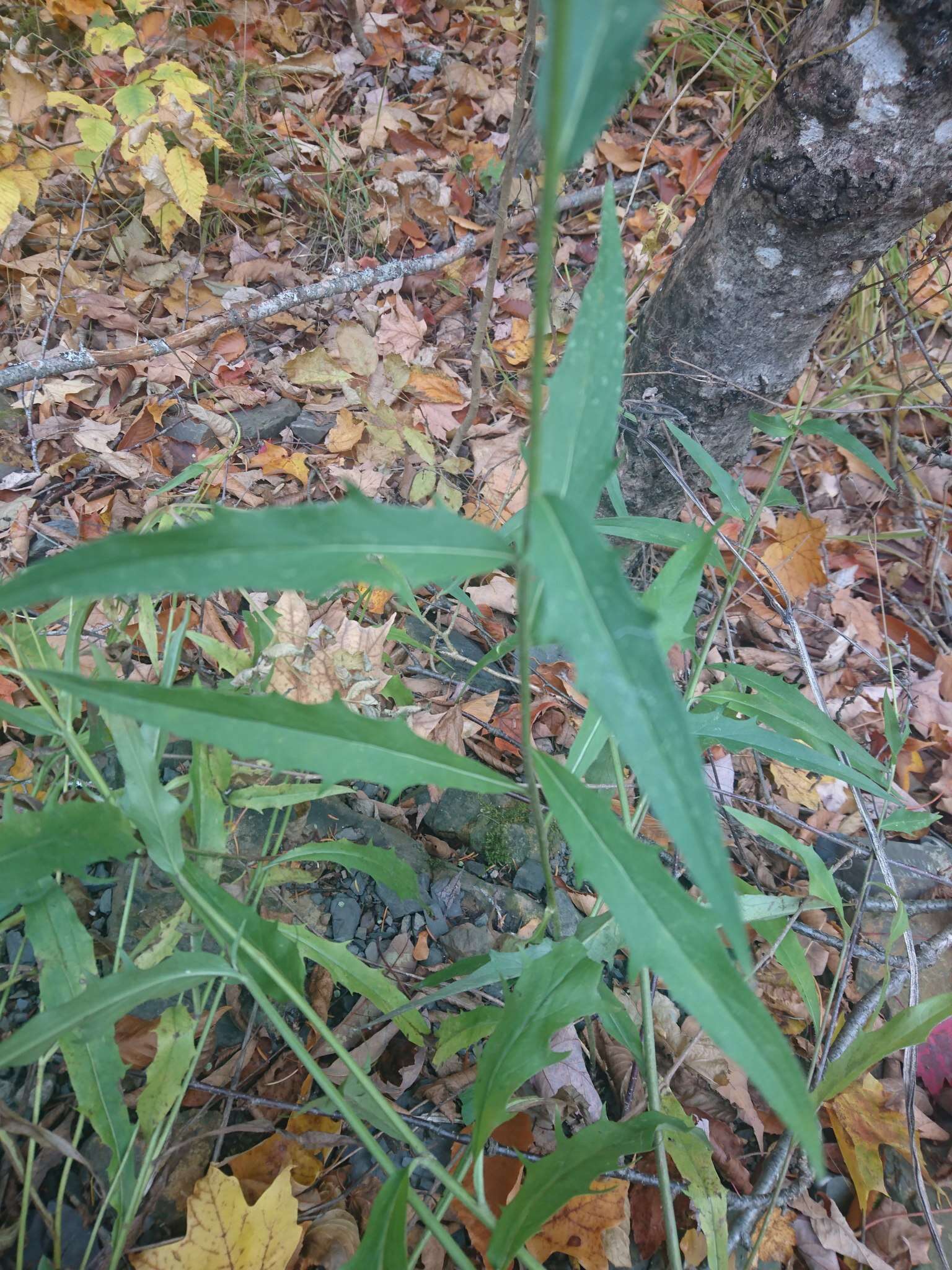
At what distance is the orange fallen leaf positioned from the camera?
7.11ft

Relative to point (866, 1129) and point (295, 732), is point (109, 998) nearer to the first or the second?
point (295, 732)

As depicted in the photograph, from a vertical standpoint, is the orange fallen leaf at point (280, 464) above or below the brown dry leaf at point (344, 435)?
below

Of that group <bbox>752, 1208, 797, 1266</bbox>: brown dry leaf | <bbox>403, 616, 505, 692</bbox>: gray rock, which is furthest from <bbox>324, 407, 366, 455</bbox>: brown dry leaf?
<bbox>752, 1208, 797, 1266</bbox>: brown dry leaf

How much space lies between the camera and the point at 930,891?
5.81 feet

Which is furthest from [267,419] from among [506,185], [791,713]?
[791,713]

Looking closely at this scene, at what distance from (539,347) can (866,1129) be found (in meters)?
1.55

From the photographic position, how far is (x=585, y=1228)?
111 centimetres

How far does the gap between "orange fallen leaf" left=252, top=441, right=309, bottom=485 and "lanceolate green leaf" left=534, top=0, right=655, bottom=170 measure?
1.85 m

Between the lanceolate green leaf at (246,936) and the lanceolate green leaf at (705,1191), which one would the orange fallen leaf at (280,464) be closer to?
the lanceolate green leaf at (246,936)

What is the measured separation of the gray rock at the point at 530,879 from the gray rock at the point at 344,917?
13.4 inches

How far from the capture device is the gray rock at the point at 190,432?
2.23m

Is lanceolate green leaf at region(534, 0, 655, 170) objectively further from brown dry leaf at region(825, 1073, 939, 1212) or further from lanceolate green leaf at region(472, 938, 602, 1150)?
brown dry leaf at region(825, 1073, 939, 1212)

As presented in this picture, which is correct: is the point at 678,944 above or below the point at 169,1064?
above

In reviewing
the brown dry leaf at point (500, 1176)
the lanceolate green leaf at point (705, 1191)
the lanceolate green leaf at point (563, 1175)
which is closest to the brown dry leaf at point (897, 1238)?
the lanceolate green leaf at point (705, 1191)
